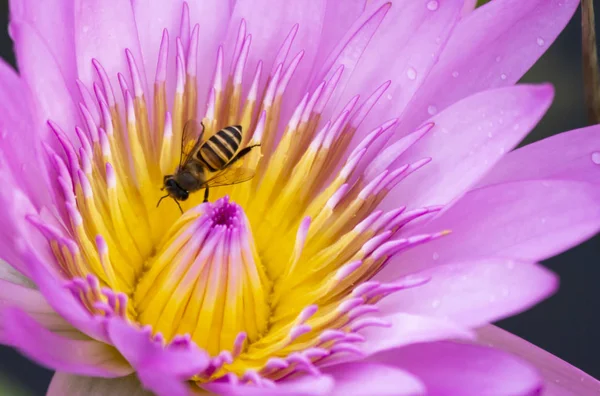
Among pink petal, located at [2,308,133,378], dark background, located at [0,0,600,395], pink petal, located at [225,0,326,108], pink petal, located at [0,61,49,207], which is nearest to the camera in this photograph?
pink petal, located at [2,308,133,378]

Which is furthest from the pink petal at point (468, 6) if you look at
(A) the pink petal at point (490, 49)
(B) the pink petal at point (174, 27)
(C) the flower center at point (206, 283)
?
(C) the flower center at point (206, 283)

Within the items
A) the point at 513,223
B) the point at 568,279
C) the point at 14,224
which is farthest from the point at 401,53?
the point at 568,279

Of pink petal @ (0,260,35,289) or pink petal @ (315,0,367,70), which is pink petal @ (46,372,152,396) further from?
pink petal @ (315,0,367,70)

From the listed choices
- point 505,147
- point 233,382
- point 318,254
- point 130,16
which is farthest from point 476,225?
point 130,16

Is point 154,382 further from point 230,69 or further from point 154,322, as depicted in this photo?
point 230,69

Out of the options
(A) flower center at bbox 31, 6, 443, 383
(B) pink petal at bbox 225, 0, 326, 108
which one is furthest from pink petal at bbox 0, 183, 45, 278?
(B) pink petal at bbox 225, 0, 326, 108
